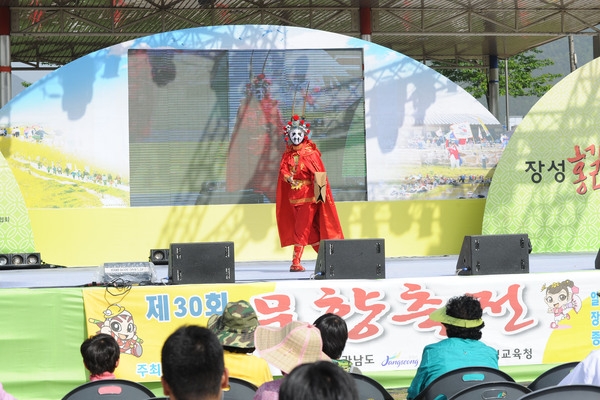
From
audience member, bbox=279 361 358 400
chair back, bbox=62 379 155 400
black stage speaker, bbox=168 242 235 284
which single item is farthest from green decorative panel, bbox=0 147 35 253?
audience member, bbox=279 361 358 400

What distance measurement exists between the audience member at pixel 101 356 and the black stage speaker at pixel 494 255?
127 inches

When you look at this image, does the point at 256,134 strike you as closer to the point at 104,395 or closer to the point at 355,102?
the point at 355,102

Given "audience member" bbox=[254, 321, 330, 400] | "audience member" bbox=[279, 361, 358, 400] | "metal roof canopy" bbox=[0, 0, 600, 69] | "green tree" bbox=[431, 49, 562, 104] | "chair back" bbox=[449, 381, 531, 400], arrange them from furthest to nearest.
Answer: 1. "green tree" bbox=[431, 49, 562, 104]
2. "metal roof canopy" bbox=[0, 0, 600, 69]
3. "chair back" bbox=[449, 381, 531, 400]
4. "audience member" bbox=[254, 321, 330, 400]
5. "audience member" bbox=[279, 361, 358, 400]

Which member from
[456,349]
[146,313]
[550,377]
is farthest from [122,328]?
[550,377]

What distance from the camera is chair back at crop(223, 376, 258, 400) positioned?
3131 mm

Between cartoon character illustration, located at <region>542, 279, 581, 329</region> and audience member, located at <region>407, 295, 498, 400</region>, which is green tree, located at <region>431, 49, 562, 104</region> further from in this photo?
audience member, located at <region>407, 295, 498, 400</region>

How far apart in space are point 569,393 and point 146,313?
3.24 m

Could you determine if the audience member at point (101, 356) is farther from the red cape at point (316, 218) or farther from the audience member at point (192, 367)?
the red cape at point (316, 218)

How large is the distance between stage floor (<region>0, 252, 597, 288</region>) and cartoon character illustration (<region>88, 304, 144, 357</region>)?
7.40 feet

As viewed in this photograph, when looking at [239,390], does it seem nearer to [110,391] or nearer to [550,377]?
[110,391]

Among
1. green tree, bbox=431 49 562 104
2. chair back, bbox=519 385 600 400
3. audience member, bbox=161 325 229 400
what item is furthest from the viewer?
green tree, bbox=431 49 562 104

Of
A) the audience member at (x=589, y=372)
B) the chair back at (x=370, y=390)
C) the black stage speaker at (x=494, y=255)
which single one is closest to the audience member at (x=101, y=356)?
the chair back at (x=370, y=390)

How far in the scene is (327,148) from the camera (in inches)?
448

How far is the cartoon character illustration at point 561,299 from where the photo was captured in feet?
18.6
